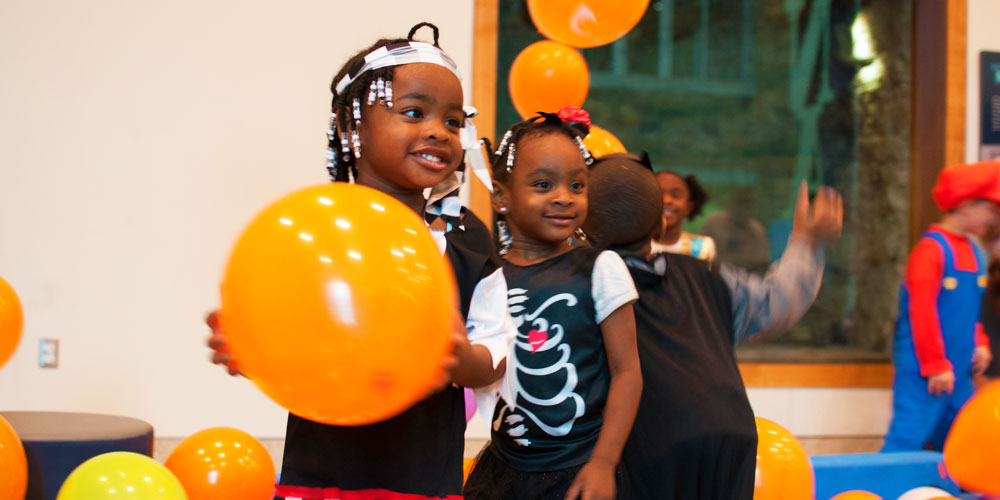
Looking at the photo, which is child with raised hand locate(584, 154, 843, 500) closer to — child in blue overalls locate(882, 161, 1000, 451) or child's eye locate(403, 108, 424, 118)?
child's eye locate(403, 108, 424, 118)

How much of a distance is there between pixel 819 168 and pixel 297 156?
8.33 feet

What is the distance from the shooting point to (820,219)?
1426 millimetres

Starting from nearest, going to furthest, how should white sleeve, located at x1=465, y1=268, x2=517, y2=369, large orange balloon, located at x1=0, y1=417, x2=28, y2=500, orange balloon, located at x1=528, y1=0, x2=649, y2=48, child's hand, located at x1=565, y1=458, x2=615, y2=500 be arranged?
1. white sleeve, located at x1=465, y1=268, x2=517, y2=369
2. child's hand, located at x1=565, y1=458, x2=615, y2=500
3. large orange balloon, located at x1=0, y1=417, x2=28, y2=500
4. orange balloon, located at x1=528, y1=0, x2=649, y2=48

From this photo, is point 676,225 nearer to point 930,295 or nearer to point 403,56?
point 930,295

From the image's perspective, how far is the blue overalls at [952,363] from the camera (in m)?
3.32

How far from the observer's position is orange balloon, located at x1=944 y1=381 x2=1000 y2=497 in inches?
74.4

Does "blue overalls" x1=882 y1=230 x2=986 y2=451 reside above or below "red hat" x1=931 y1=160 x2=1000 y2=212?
below

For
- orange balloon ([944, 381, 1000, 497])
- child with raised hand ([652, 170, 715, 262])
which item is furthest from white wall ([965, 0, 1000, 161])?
orange balloon ([944, 381, 1000, 497])

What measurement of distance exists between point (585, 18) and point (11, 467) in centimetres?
191

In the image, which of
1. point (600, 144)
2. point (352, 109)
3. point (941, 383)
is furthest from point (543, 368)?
point (941, 383)

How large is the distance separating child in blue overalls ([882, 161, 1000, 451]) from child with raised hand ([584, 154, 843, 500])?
2.04 metres

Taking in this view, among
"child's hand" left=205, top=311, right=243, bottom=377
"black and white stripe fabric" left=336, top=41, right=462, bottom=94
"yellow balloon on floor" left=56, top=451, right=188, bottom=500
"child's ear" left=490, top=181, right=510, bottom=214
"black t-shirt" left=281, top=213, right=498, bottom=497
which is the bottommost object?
"yellow balloon on floor" left=56, top=451, right=188, bottom=500

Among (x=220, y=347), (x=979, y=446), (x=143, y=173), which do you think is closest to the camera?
(x=220, y=347)

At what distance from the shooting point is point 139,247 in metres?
3.56
